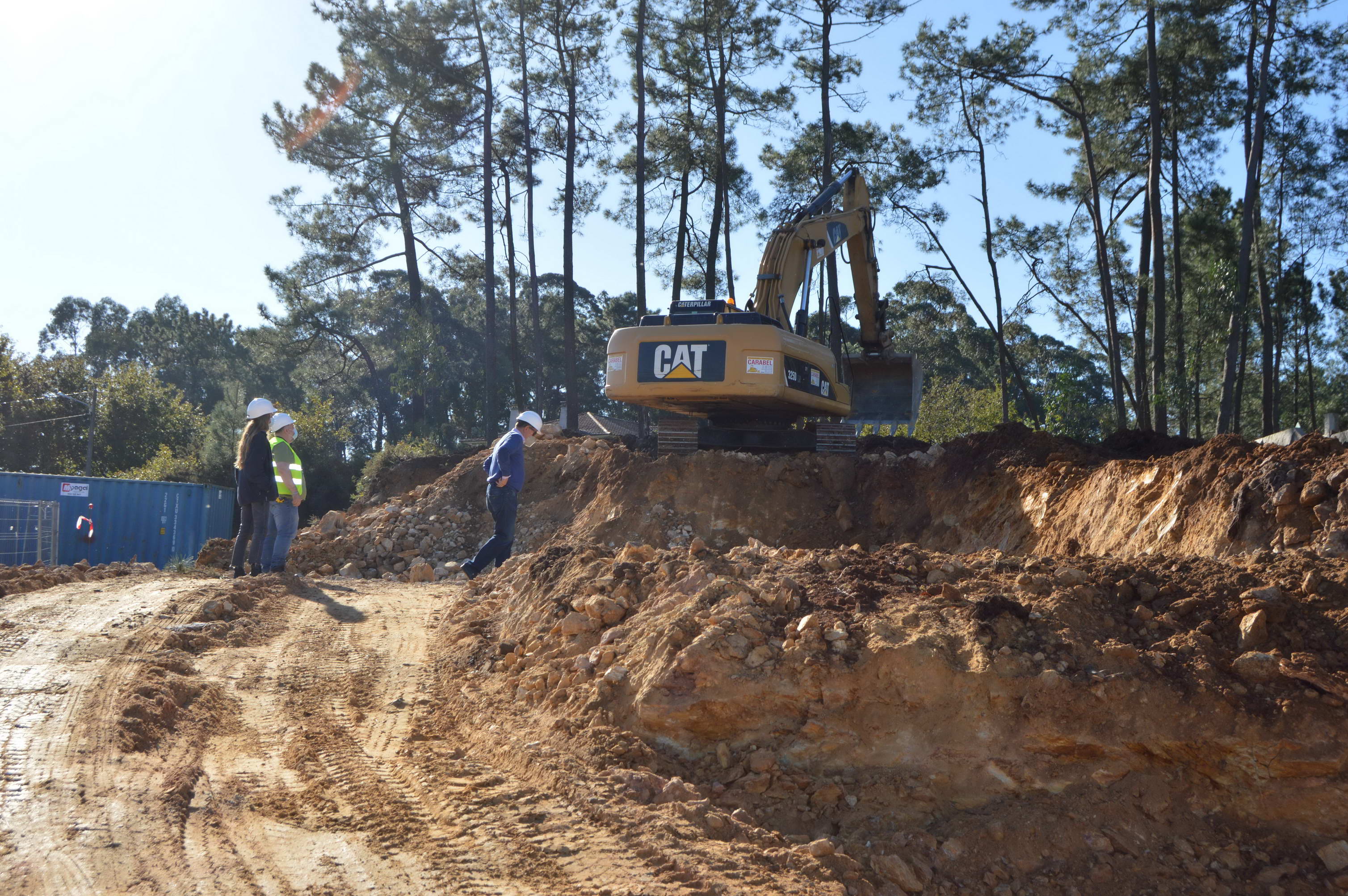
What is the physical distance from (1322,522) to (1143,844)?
3187 mm

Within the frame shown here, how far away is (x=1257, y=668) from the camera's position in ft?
11.8

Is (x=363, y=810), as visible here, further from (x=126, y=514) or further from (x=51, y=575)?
(x=126, y=514)

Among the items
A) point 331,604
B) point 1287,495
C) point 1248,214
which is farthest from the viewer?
point 1248,214

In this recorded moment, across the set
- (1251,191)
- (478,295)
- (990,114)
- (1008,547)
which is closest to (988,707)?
(1008,547)

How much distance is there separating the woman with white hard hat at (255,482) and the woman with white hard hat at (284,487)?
0.21ft

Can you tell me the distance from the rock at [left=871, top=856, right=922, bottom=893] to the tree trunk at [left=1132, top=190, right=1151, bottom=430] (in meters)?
19.1

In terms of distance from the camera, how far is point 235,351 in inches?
2379

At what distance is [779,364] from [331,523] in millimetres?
7459

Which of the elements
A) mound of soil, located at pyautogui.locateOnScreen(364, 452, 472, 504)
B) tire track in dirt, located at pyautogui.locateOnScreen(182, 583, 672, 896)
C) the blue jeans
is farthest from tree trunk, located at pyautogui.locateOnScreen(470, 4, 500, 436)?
tire track in dirt, located at pyautogui.locateOnScreen(182, 583, 672, 896)

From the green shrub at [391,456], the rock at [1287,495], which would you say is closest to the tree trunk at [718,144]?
the green shrub at [391,456]

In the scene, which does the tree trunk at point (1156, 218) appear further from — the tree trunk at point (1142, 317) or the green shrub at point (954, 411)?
the green shrub at point (954, 411)

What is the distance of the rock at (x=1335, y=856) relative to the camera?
126 inches

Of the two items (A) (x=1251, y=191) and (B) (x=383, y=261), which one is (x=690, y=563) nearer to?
(A) (x=1251, y=191)

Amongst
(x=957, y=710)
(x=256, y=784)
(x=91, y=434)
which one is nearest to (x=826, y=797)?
(x=957, y=710)
